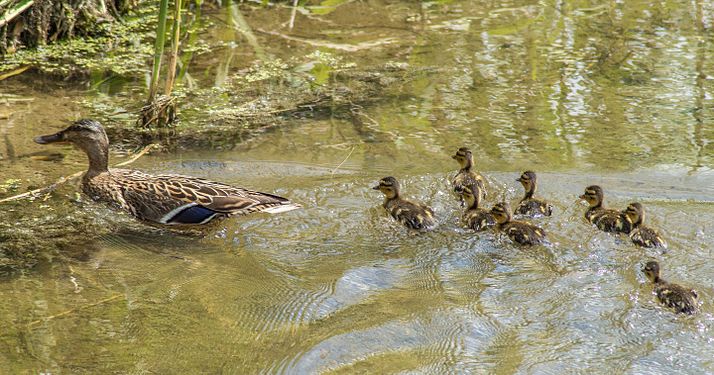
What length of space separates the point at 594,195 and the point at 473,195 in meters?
0.62

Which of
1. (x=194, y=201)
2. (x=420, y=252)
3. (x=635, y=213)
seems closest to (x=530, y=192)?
(x=635, y=213)

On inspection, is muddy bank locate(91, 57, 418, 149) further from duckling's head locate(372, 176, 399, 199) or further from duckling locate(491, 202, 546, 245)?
duckling locate(491, 202, 546, 245)

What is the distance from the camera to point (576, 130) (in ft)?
20.1

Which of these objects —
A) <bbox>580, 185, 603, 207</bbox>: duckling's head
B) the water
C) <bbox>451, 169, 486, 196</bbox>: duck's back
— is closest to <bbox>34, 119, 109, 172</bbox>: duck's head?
the water

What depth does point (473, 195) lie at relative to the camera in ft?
16.7

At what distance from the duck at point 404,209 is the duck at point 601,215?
813 millimetres

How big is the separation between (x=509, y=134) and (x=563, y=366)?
8.63ft

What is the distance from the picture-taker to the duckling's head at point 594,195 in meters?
4.97

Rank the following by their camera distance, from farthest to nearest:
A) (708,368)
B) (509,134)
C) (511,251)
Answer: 1. (509,134)
2. (511,251)
3. (708,368)

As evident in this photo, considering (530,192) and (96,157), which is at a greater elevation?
(96,157)

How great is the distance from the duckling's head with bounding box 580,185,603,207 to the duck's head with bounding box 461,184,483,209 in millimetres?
561

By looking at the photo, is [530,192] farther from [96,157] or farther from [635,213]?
[96,157]

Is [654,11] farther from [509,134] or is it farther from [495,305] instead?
[495,305]

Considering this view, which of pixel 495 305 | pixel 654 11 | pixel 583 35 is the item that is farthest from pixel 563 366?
pixel 654 11
